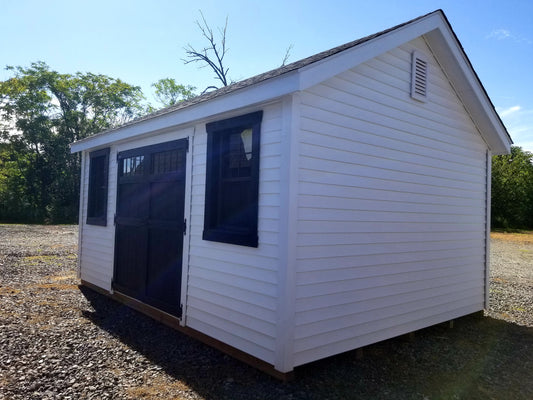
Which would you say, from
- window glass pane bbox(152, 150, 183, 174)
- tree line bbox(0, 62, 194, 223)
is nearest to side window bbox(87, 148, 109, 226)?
window glass pane bbox(152, 150, 183, 174)

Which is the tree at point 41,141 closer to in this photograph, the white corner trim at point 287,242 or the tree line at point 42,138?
the tree line at point 42,138

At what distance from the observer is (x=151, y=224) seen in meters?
5.42

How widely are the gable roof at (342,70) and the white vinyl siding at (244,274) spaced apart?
0.28 metres

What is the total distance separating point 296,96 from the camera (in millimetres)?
3492

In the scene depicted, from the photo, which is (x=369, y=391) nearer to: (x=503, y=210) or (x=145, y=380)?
(x=145, y=380)

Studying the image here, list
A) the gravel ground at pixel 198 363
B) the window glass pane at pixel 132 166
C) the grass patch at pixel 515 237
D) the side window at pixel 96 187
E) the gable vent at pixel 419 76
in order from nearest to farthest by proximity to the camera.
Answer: the gravel ground at pixel 198 363, the gable vent at pixel 419 76, the window glass pane at pixel 132 166, the side window at pixel 96 187, the grass patch at pixel 515 237

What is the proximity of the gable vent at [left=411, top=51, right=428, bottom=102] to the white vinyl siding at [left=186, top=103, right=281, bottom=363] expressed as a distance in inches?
93.5

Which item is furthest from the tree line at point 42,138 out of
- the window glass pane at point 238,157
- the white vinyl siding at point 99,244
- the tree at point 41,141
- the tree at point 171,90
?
the window glass pane at point 238,157

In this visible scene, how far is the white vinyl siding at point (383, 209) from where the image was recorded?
3658 millimetres

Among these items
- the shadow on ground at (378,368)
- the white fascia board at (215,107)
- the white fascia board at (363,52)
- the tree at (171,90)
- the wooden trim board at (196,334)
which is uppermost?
the tree at (171,90)

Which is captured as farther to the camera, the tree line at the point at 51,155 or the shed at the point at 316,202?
the tree line at the point at 51,155

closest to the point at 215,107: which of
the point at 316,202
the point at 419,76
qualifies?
the point at 316,202

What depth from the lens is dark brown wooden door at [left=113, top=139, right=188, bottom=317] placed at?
16.2ft

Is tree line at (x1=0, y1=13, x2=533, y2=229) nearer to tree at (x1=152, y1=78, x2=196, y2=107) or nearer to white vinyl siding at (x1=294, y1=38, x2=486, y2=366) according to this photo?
tree at (x1=152, y1=78, x2=196, y2=107)
